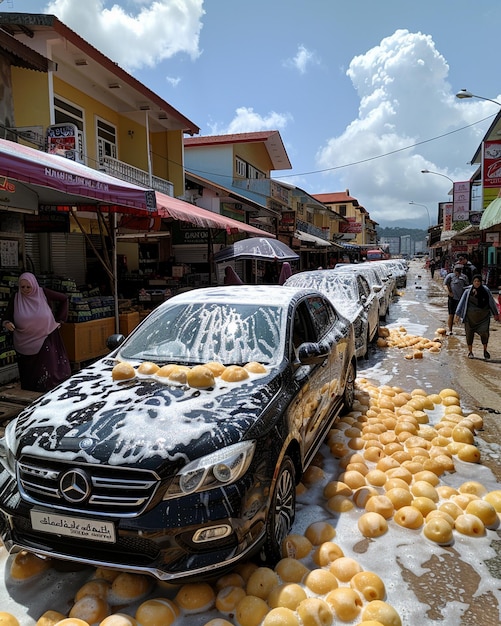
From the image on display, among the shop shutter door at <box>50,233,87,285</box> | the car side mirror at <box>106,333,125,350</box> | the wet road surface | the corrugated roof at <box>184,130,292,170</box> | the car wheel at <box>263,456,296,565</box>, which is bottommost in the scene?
the wet road surface

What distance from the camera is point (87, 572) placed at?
113 inches

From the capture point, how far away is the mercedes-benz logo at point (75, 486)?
244 cm

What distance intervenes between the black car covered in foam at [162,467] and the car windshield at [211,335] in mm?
56

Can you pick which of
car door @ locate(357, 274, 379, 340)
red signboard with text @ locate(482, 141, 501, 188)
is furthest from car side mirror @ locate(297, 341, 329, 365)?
red signboard with text @ locate(482, 141, 501, 188)

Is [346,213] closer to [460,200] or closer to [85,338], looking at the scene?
[460,200]

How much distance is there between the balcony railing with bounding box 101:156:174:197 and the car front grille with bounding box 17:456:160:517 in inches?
447

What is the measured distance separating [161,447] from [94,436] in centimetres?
41

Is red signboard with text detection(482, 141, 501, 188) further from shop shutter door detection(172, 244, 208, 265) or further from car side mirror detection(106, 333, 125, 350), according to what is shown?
car side mirror detection(106, 333, 125, 350)

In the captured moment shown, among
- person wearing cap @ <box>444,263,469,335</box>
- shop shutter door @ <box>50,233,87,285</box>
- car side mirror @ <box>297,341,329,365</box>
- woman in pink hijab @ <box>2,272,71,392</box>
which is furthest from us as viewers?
person wearing cap @ <box>444,263,469,335</box>

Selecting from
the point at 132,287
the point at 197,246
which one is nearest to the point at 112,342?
the point at 132,287

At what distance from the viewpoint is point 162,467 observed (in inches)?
95.3

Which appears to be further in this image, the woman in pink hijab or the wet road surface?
the woman in pink hijab

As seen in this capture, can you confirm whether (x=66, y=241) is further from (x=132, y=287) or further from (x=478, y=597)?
(x=478, y=597)

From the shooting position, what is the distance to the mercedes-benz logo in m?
2.44
